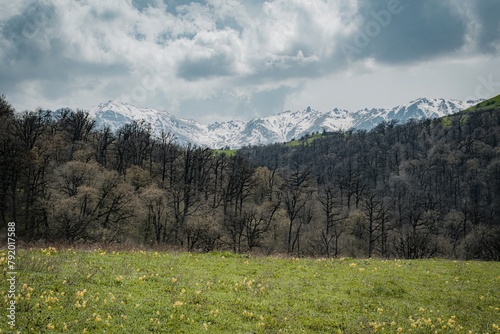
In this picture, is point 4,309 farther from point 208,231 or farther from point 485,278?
point 208,231

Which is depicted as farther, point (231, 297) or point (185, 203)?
point (185, 203)

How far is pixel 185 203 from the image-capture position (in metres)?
76.1

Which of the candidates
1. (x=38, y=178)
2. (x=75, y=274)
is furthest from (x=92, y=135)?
(x=75, y=274)

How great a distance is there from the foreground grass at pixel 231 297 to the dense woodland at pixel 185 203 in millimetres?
10468

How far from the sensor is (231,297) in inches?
618

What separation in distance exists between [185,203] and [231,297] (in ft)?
203

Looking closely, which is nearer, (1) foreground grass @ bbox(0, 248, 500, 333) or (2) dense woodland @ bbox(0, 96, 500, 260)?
(1) foreground grass @ bbox(0, 248, 500, 333)

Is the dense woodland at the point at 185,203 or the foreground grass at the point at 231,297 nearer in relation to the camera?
the foreground grass at the point at 231,297

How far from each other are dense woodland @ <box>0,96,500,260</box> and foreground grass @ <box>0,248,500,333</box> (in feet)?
34.3

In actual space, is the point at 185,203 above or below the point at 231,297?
above

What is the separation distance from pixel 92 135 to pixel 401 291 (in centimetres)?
10233

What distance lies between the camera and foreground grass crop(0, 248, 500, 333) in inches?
490

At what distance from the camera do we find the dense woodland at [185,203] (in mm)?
56844

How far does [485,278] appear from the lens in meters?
22.8
